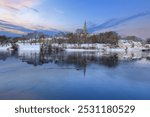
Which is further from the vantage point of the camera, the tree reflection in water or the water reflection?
the water reflection

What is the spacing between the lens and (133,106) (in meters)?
5.53

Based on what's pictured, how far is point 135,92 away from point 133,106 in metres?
3.02

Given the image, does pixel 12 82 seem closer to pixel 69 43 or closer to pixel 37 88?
pixel 37 88

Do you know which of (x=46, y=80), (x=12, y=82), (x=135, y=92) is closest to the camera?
(x=135, y=92)

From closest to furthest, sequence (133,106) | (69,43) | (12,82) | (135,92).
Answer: (133,106) < (135,92) < (12,82) < (69,43)

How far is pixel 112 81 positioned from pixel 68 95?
305cm

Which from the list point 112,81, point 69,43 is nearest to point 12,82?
point 112,81

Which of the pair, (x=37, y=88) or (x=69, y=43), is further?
(x=69, y=43)

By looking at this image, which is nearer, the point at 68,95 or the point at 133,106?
the point at 133,106

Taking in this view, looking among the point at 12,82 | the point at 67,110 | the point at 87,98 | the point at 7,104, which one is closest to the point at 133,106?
the point at 67,110

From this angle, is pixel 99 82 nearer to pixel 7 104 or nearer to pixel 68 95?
pixel 68 95

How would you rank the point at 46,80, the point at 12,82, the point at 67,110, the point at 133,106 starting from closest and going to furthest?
the point at 67,110 → the point at 133,106 → the point at 12,82 → the point at 46,80

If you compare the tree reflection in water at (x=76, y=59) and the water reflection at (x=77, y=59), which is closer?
the tree reflection in water at (x=76, y=59)

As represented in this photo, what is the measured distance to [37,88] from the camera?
29.0 ft
